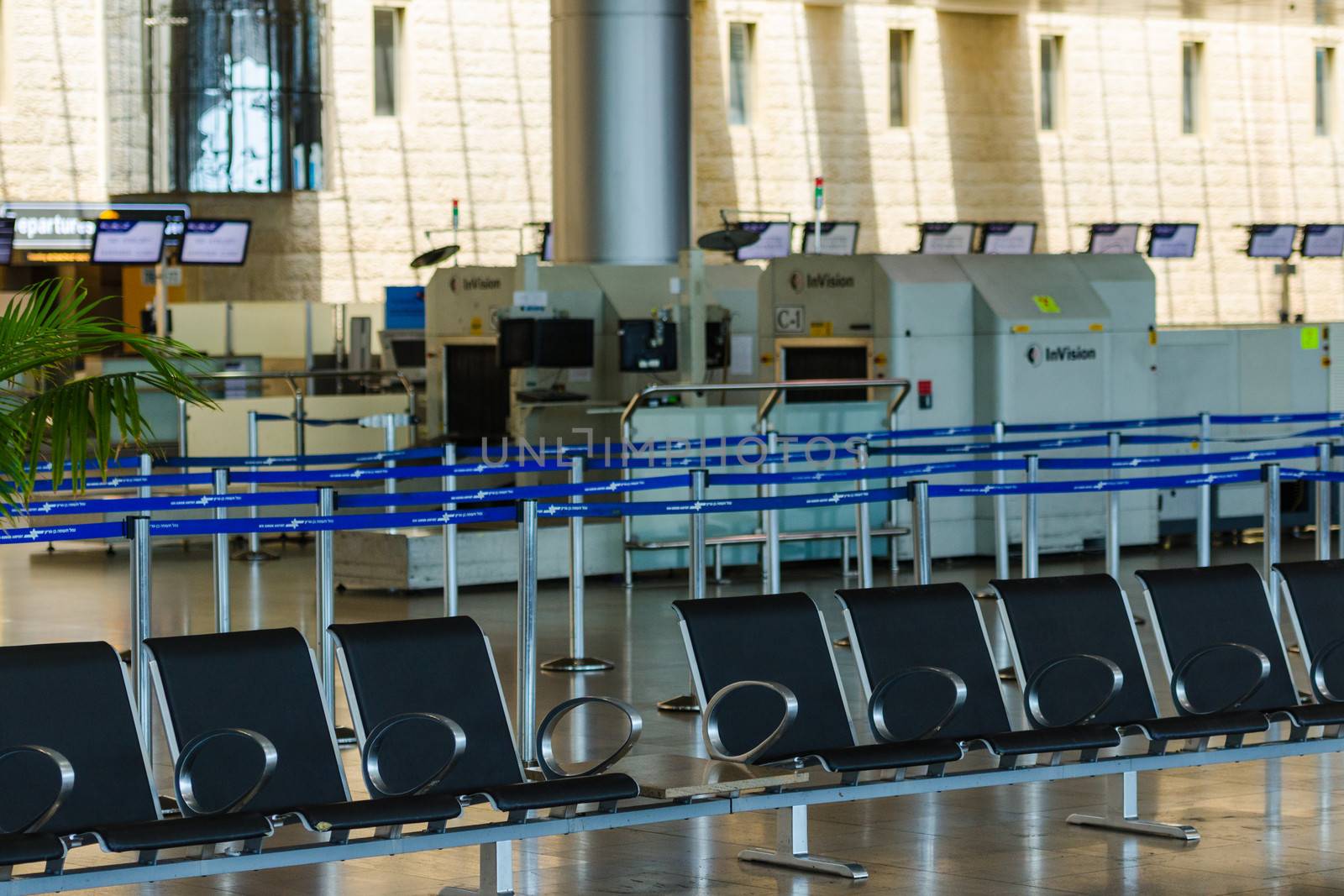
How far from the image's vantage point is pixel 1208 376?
50.5ft

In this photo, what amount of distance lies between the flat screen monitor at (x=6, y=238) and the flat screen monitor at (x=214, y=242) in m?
1.79

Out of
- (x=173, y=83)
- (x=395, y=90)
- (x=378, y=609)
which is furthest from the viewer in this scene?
(x=395, y=90)

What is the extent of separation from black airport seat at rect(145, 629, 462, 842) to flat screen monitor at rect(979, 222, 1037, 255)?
23.8m

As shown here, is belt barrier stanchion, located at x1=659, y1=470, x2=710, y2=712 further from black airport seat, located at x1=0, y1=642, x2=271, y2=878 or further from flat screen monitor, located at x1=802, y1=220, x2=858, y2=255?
flat screen monitor, located at x1=802, y1=220, x2=858, y2=255

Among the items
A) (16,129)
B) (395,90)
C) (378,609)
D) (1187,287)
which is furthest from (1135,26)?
(378,609)

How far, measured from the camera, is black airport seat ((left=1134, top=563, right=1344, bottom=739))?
5977 mm

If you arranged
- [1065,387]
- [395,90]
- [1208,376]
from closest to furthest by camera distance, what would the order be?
[1065,387]
[1208,376]
[395,90]

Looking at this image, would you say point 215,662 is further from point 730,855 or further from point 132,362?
point 132,362

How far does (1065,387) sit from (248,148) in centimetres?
1280

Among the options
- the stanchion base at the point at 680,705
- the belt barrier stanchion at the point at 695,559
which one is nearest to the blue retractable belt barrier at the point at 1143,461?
the belt barrier stanchion at the point at 695,559

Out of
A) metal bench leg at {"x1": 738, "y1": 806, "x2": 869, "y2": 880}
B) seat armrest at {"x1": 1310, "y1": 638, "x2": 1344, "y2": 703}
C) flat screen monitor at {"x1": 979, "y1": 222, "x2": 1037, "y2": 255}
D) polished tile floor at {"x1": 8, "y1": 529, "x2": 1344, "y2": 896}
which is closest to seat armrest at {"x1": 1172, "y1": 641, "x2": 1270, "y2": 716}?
seat armrest at {"x1": 1310, "y1": 638, "x2": 1344, "y2": 703}

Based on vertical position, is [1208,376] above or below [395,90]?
below

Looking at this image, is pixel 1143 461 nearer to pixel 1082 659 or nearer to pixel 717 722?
pixel 1082 659

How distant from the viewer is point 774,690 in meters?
5.24
